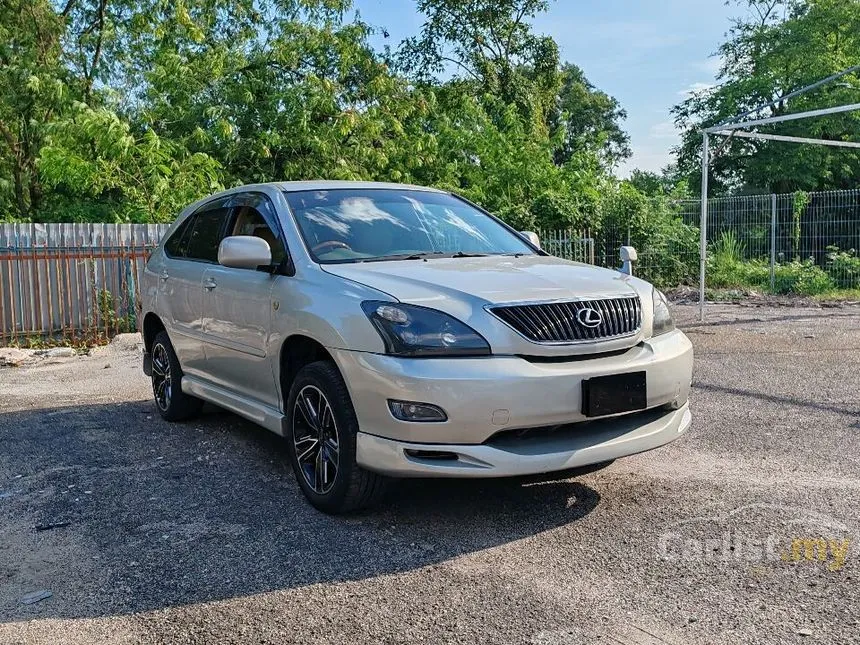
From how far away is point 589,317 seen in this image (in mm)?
3934

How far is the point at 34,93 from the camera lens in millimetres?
17688

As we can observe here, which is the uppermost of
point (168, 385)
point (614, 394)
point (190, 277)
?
point (190, 277)

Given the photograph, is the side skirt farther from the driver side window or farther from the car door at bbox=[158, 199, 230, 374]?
the driver side window

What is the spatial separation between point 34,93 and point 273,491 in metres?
16.1

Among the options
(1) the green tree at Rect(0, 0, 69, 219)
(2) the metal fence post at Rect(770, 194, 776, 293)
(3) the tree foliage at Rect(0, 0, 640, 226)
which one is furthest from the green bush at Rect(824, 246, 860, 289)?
(1) the green tree at Rect(0, 0, 69, 219)

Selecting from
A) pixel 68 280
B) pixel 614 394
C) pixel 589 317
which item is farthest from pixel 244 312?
pixel 68 280

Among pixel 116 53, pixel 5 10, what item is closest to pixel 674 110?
pixel 116 53

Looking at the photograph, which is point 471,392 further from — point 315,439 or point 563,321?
point 315,439

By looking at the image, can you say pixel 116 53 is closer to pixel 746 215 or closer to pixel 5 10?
pixel 5 10

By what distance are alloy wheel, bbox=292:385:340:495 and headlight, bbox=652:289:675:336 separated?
174 centimetres

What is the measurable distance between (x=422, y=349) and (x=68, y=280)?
10.7m

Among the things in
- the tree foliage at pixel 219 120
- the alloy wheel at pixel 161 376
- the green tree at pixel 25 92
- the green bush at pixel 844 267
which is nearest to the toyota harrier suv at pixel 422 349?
the alloy wheel at pixel 161 376

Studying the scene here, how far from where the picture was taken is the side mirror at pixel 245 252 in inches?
181

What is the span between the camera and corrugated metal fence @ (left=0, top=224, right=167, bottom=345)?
12516 millimetres
